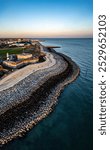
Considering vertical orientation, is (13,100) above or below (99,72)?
below

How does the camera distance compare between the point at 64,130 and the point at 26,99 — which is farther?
the point at 26,99

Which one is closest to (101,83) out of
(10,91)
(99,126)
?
(99,126)

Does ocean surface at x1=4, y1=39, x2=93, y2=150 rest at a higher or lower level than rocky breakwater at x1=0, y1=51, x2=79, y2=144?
lower

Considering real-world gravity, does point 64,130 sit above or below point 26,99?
below

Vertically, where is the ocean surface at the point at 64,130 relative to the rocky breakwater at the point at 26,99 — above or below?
below

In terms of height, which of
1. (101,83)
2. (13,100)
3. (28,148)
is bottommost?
(28,148)

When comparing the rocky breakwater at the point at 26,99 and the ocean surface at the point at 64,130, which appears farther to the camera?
the rocky breakwater at the point at 26,99

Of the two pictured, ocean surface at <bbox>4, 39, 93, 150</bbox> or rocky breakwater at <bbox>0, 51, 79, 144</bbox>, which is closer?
ocean surface at <bbox>4, 39, 93, 150</bbox>

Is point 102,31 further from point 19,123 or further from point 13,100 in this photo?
point 13,100
